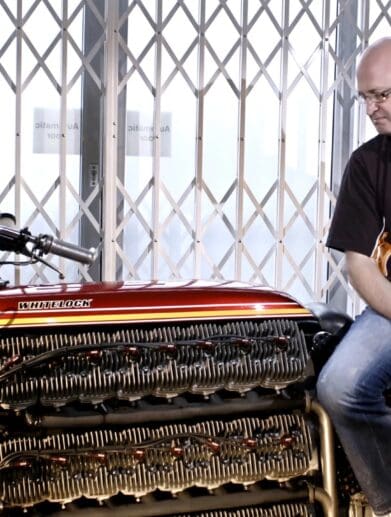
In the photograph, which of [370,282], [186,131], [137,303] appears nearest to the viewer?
[137,303]

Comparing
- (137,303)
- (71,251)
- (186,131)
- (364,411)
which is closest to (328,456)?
(364,411)

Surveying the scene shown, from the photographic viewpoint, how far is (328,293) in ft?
12.8

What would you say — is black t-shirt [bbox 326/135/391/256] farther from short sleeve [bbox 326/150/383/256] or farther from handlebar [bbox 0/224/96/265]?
handlebar [bbox 0/224/96/265]

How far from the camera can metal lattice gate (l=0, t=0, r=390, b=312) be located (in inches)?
132

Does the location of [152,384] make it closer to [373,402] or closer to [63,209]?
[373,402]

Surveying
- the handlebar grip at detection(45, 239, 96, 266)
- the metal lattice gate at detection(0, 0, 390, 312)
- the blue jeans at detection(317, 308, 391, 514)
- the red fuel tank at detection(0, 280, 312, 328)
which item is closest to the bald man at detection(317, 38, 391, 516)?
the blue jeans at detection(317, 308, 391, 514)

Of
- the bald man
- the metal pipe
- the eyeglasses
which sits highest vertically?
the eyeglasses

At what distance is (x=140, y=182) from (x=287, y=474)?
2.10 meters

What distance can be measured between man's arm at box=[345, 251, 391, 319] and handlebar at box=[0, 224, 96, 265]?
498mm

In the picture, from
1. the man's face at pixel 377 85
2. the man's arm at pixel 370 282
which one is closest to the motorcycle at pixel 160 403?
the man's arm at pixel 370 282

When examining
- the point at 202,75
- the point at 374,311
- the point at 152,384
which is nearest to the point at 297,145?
the point at 202,75

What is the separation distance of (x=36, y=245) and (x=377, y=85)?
2.32 feet

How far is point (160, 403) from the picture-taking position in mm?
1570

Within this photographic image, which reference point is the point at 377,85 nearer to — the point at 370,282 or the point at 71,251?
the point at 370,282
